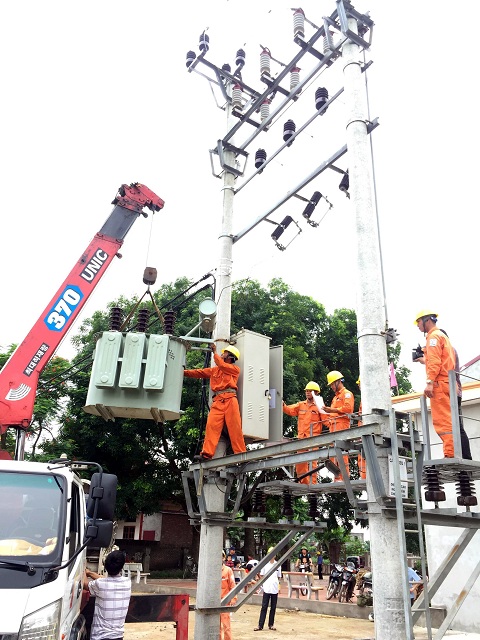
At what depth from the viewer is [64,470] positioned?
5.40 metres

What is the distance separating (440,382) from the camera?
21.4 ft

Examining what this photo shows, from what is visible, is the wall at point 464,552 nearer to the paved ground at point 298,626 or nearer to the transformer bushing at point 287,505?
the paved ground at point 298,626

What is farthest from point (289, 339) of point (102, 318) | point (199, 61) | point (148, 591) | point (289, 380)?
point (199, 61)

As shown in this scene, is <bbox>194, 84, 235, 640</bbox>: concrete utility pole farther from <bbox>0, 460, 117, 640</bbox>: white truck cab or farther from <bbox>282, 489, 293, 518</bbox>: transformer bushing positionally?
<bbox>0, 460, 117, 640</bbox>: white truck cab

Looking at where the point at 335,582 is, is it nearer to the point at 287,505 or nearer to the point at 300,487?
the point at 287,505

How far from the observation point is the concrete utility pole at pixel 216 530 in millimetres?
8102

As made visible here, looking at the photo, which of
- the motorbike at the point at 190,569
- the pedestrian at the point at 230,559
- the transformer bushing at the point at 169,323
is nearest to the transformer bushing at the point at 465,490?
the transformer bushing at the point at 169,323

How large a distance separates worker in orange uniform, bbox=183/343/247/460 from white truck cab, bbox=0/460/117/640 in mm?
3054

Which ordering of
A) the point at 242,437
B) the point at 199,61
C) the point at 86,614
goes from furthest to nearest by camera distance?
1. the point at 199,61
2. the point at 242,437
3. the point at 86,614

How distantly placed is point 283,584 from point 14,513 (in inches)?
931

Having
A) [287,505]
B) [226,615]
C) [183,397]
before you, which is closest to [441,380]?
[287,505]

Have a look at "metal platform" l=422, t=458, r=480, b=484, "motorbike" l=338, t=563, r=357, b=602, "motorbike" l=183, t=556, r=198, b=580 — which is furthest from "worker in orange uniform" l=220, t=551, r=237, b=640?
"motorbike" l=183, t=556, r=198, b=580

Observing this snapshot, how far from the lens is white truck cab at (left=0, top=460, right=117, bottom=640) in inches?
156

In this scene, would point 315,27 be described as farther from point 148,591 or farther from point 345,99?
point 148,591
